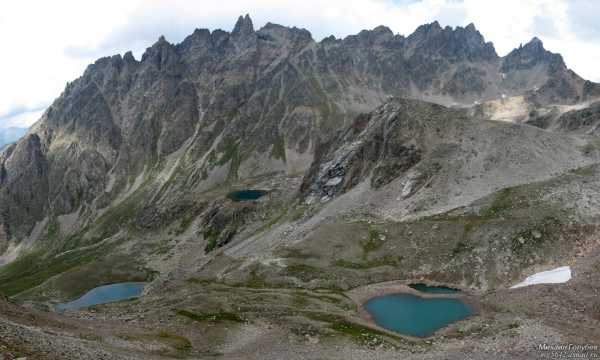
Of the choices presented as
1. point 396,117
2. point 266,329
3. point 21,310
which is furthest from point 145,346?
point 396,117

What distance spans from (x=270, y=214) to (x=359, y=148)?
4969 centimetres

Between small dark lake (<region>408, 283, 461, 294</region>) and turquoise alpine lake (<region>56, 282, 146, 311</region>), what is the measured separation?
3928 inches

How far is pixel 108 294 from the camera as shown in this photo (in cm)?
15900

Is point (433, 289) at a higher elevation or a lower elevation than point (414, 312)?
higher

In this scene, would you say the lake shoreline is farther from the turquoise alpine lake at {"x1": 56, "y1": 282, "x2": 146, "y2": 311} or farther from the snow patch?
the turquoise alpine lake at {"x1": 56, "y1": 282, "x2": 146, "y2": 311}

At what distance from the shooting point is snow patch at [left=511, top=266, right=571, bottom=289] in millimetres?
71812

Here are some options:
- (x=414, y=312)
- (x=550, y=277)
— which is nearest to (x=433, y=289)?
(x=414, y=312)

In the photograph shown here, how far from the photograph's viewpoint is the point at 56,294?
161m

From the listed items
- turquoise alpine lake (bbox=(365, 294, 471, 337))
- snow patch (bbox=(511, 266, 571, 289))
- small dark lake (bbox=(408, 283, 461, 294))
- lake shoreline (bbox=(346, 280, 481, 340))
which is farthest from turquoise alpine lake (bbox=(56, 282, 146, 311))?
snow patch (bbox=(511, 266, 571, 289))

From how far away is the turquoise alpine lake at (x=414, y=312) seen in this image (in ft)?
222

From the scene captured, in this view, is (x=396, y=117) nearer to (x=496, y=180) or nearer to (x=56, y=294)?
(x=496, y=180)

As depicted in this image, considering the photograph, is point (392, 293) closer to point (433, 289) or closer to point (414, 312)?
point (433, 289)

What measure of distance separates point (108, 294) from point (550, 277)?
456 feet

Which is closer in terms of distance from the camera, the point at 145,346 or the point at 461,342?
the point at 145,346
